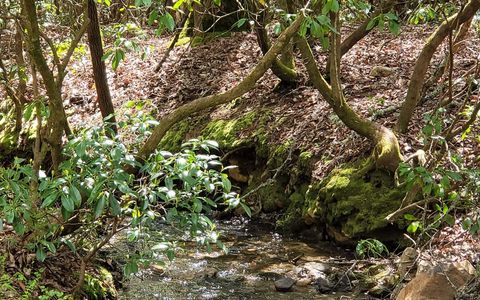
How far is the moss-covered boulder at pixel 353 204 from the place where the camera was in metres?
5.83

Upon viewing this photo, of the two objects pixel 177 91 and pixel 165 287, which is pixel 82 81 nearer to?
pixel 177 91

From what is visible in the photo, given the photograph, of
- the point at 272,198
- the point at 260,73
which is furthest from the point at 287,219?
the point at 260,73

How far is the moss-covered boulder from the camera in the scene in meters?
5.83

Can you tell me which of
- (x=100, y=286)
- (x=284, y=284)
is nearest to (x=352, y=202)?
(x=284, y=284)

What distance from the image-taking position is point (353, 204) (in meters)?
6.11

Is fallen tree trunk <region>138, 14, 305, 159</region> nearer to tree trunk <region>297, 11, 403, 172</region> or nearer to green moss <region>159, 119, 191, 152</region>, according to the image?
tree trunk <region>297, 11, 403, 172</region>

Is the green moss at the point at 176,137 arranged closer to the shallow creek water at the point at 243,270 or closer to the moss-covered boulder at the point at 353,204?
the shallow creek water at the point at 243,270

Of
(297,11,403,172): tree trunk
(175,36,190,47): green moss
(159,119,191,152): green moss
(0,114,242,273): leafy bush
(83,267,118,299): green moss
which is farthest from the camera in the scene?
(175,36,190,47): green moss

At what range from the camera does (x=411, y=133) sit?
640cm

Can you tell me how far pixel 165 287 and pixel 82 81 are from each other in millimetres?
7092

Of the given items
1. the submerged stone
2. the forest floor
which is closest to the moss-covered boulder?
the forest floor

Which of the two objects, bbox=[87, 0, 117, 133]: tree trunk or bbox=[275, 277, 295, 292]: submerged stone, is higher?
bbox=[87, 0, 117, 133]: tree trunk

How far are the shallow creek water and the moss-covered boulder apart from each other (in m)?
0.30

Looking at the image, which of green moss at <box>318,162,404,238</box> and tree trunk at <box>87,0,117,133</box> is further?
tree trunk at <box>87,0,117,133</box>
